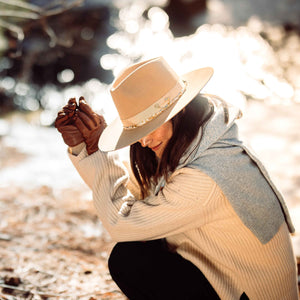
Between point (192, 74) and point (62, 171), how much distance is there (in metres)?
3.03

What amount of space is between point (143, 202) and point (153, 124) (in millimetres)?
343

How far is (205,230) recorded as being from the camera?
1689mm

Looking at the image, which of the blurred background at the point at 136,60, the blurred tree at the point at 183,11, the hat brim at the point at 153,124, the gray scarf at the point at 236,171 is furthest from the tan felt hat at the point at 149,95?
the blurred tree at the point at 183,11

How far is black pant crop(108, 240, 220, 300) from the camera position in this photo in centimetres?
175

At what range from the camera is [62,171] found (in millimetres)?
4520

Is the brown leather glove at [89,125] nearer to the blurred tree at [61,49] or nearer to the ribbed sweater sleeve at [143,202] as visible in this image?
the ribbed sweater sleeve at [143,202]

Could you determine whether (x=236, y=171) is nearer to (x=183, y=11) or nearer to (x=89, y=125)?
(x=89, y=125)

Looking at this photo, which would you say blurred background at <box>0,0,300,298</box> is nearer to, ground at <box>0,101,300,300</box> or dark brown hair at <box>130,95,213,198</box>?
ground at <box>0,101,300,300</box>

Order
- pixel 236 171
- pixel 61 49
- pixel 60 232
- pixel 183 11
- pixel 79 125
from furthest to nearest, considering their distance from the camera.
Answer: pixel 183 11
pixel 61 49
pixel 60 232
pixel 79 125
pixel 236 171

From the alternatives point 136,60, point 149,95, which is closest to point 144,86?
point 149,95

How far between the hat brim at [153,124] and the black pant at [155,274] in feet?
1.75

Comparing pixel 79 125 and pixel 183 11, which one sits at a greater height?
pixel 79 125

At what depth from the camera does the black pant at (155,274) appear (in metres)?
1.75

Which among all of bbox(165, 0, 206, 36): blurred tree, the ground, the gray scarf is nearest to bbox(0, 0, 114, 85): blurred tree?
bbox(165, 0, 206, 36): blurred tree
